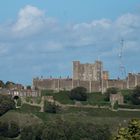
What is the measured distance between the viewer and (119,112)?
11188 centimetres

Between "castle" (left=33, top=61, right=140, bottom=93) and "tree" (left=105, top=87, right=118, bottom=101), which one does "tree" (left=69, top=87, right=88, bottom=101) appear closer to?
"tree" (left=105, top=87, right=118, bottom=101)

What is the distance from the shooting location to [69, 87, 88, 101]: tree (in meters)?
120

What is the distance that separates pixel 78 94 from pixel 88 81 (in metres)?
11.0

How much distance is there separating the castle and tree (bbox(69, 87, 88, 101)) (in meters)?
5.41

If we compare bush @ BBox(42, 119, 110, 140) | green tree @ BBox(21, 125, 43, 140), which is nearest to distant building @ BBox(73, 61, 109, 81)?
green tree @ BBox(21, 125, 43, 140)

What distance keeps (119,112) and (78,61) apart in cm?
2380

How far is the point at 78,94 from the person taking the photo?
390 ft

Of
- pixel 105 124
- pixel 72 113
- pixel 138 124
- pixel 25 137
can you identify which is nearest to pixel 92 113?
pixel 72 113

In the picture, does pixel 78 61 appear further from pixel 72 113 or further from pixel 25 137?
pixel 25 137

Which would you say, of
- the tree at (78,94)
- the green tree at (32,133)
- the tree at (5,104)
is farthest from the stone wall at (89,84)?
the green tree at (32,133)

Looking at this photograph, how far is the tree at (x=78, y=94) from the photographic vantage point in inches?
4711

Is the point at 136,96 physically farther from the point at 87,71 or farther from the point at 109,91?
the point at 87,71

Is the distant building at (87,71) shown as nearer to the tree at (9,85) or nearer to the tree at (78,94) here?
the tree at (78,94)

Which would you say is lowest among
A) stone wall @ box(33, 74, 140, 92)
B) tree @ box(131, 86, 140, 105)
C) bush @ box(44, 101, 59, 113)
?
bush @ box(44, 101, 59, 113)
